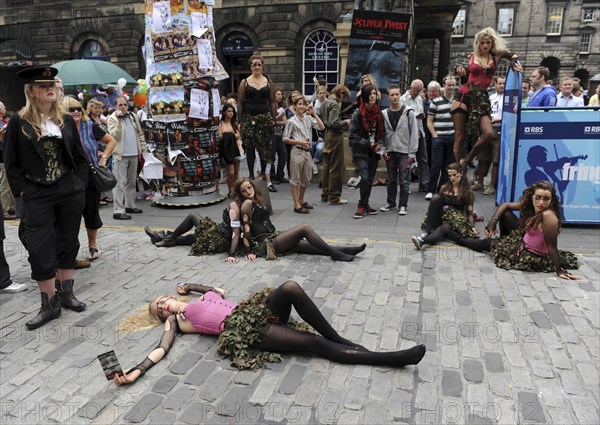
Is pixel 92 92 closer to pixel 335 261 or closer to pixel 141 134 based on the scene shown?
pixel 141 134

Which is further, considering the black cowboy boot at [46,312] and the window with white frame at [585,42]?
the window with white frame at [585,42]

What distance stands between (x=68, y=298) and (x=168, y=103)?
473 cm

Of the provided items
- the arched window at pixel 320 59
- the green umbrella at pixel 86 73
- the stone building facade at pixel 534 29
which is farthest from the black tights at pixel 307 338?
the stone building facade at pixel 534 29

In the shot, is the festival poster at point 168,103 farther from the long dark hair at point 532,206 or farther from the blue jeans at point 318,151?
the long dark hair at point 532,206

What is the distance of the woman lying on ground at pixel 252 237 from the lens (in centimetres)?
579

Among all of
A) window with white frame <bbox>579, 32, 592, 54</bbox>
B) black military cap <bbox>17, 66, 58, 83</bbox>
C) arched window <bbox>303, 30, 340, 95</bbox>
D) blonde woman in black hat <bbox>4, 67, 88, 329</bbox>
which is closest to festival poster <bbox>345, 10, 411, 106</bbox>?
blonde woman in black hat <bbox>4, 67, 88, 329</bbox>

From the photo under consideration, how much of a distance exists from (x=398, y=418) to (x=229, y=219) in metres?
3.60

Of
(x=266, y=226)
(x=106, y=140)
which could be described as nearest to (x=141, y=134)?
(x=106, y=140)

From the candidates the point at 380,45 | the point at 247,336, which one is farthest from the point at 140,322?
the point at 380,45

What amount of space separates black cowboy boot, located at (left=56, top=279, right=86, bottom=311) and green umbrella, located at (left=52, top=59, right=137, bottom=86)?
10.0 m

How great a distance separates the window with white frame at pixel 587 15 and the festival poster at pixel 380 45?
175 feet

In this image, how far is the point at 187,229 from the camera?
6508 mm

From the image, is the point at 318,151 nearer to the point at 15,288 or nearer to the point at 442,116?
the point at 442,116

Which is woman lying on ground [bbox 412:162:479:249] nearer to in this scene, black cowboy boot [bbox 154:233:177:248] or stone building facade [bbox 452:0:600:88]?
black cowboy boot [bbox 154:233:177:248]
